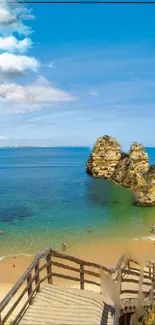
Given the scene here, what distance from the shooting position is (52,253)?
1014 centimetres

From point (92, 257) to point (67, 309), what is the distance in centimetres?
2056

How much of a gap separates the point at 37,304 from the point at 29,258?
19794mm

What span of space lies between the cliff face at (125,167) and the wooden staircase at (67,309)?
43930 mm

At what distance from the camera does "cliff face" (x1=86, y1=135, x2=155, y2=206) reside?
54.2m

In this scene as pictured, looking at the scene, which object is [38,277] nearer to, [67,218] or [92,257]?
[92,257]

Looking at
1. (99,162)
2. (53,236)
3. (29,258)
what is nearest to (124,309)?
(29,258)

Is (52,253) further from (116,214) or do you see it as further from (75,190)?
(75,190)

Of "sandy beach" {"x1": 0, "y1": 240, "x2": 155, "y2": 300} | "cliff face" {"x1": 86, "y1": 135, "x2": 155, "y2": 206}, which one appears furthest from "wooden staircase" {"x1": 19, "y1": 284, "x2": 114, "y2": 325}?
"cliff face" {"x1": 86, "y1": 135, "x2": 155, "y2": 206}

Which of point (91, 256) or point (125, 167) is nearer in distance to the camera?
point (91, 256)

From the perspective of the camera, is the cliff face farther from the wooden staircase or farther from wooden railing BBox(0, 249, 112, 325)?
the wooden staircase

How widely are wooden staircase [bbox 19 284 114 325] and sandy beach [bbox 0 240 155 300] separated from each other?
12.1 meters

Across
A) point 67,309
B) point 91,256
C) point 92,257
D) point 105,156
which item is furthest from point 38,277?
point 105,156

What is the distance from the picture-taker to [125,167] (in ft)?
253

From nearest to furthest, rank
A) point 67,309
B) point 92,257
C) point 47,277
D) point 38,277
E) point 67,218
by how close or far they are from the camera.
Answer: point 67,309, point 38,277, point 47,277, point 92,257, point 67,218
